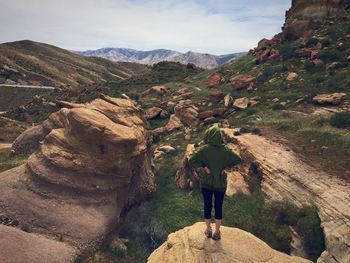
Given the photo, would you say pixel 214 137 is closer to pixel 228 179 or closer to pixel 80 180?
pixel 80 180

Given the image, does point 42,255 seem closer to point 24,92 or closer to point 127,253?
point 127,253

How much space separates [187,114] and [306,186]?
21.0 meters

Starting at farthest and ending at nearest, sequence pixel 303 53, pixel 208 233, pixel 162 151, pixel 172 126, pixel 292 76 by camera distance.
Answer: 1. pixel 303 53
2. pixel 292 76
3. pixel 172 126
4. pixel 162 151
5. pixel 208 233

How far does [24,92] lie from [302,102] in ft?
297

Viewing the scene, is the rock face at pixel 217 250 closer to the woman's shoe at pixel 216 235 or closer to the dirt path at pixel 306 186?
the woman's shoe at pixel 216 235

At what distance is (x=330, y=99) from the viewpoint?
27.4 metres

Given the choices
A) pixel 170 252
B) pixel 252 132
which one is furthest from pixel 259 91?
pixel 170 252

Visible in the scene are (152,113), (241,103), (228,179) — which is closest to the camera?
(228,179)

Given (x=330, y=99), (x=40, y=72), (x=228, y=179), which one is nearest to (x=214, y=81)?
(x=330, y=99)

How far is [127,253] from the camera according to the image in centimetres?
1788

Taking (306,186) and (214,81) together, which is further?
(214,81)

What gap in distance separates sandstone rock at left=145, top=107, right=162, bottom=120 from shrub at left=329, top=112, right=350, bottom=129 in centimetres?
2306

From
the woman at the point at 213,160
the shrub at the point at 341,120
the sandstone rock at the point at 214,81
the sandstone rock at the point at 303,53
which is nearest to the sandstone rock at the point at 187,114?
the sandstone rock at the point at 214,81

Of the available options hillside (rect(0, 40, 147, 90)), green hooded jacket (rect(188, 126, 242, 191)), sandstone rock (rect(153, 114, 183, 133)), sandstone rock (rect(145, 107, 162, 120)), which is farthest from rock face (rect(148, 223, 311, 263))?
hillside (rect(0, 40, 147, 90))
